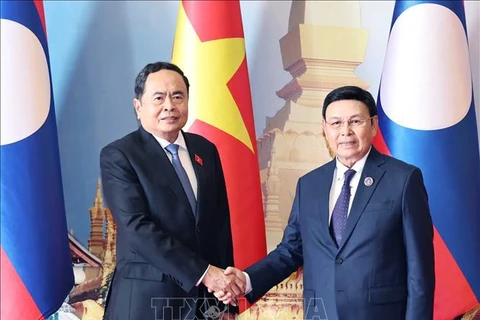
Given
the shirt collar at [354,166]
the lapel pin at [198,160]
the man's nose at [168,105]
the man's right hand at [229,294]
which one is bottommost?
the man's right hand at [229,294]

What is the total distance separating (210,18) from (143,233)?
164cm

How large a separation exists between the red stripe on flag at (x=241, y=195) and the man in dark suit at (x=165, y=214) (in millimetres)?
1003

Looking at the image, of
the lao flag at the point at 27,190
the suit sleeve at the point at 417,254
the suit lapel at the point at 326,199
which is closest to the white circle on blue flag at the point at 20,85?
the lao flag at the point at 27,190

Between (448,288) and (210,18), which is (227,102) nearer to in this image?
(210,18)

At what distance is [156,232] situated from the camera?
2.08 m

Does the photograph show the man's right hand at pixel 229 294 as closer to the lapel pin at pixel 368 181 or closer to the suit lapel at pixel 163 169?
the suit lapel at pixel 163 169

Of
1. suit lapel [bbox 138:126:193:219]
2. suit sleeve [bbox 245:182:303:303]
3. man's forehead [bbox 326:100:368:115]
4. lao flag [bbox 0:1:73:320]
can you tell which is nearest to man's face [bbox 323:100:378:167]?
man's forehead [bbox 326:100:368:115]

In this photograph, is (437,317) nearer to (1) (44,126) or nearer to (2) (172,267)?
(2) (172,267)

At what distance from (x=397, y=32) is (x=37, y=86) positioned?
5.98 ft

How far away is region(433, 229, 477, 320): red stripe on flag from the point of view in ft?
10.5

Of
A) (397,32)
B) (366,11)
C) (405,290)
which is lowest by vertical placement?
(405,290)

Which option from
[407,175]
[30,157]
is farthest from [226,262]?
[30,157]

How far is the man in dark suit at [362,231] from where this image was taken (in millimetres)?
2057

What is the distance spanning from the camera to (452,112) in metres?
3.28
